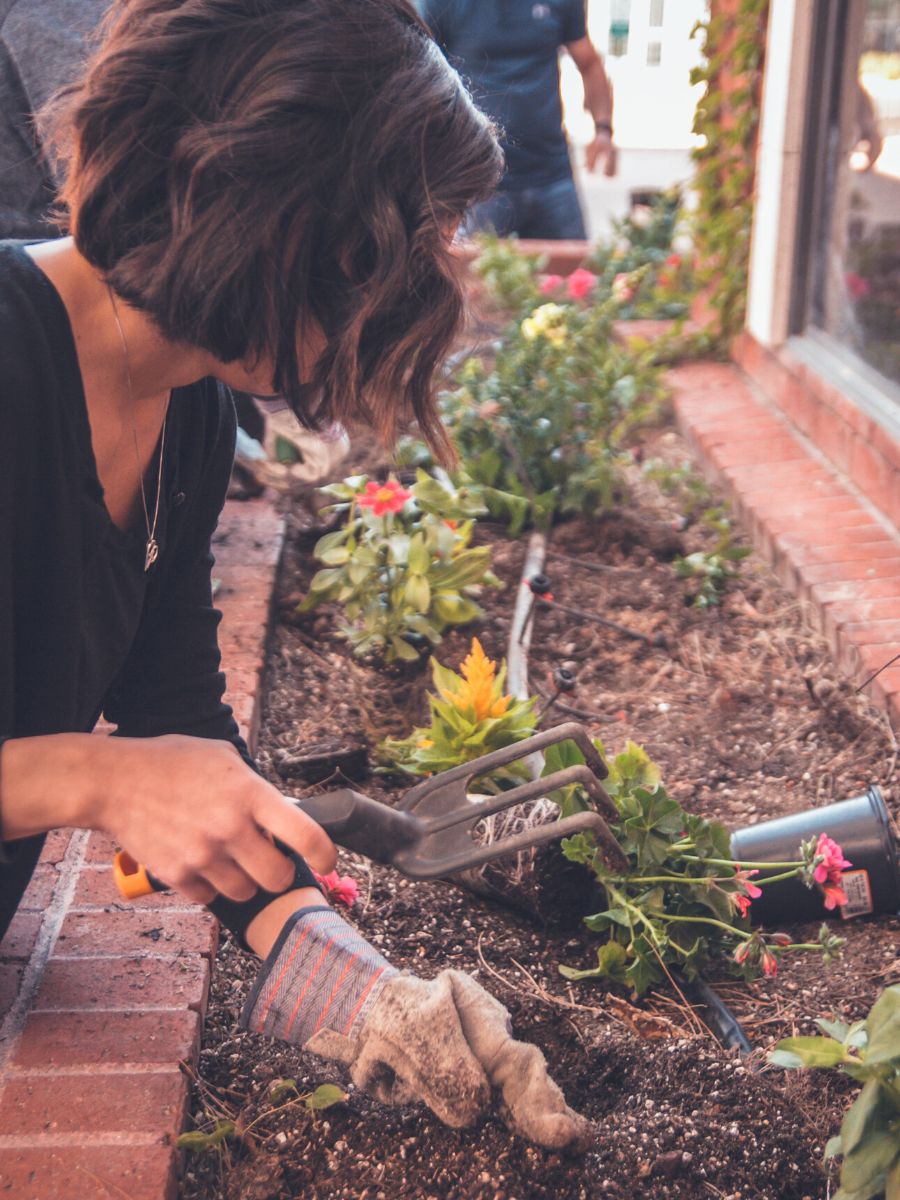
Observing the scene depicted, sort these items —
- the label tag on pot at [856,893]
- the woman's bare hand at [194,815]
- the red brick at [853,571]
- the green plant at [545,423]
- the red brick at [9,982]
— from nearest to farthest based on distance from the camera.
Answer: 1. the woman's bare hand at [194,815]
2. the red brick at [9,982]
3. the label tag on pot at [856,893]
4. the red brick at [853,571]
5. the green plant at [545,423]

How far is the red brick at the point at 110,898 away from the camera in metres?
1.73

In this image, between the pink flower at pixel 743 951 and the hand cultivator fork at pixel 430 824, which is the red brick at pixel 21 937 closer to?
the hand cultivator fork at pixel 430 824

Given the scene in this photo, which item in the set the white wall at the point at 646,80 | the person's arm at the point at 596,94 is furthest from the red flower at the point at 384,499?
the white wall at the point at 646,80

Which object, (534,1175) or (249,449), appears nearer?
(534,1175)

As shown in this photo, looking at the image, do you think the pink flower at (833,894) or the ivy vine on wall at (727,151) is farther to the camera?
the ivy vine on wall at (727,151)

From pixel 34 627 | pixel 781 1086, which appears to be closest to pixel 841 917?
pixel 781 1086

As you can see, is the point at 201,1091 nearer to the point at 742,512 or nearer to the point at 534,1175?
the point at 534,1175

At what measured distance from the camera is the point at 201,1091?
147 centimetres

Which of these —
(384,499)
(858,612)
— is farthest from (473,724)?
(858,612)

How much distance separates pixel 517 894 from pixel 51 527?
89 cm

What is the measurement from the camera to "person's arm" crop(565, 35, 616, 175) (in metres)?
4.55

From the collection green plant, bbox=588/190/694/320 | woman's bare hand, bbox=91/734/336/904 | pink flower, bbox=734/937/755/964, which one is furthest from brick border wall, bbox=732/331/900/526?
woman's bare hand, bbox=91/734/336/904

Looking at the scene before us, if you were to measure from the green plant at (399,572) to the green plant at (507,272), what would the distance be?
1.58 metres

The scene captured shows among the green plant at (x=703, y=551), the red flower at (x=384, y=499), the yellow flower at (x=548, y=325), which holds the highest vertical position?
the yellow flower at (x=548, y=325)
